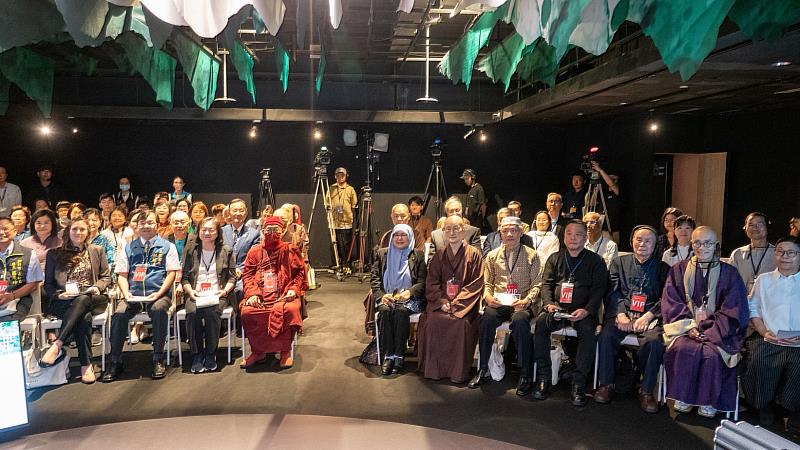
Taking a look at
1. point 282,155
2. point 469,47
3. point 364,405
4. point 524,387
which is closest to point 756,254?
point 524,387

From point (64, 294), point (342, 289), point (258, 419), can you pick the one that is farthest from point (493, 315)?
point (342, 289)

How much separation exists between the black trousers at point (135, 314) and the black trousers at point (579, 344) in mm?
2991

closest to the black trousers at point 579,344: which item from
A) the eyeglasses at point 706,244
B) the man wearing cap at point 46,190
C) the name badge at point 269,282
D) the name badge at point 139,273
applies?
the eyeglasses at point 706,244

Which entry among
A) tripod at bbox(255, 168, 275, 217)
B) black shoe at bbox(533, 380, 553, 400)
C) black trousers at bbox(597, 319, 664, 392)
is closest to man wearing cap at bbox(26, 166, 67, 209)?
tripod at bbox(255, 168, 275, 217)

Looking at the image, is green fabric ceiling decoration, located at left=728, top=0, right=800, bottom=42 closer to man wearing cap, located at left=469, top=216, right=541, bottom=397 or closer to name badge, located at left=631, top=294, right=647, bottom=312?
name badge, located at left=631, top=294, right=647, bottom=312

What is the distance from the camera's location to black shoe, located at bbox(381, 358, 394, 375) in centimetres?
430

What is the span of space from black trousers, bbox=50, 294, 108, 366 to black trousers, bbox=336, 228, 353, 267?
4716 millimetres

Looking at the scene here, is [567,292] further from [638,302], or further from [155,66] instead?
[155,66]

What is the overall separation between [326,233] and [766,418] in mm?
6962

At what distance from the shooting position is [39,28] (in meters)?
2.60

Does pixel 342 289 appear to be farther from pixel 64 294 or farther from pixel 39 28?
pixel 39 28

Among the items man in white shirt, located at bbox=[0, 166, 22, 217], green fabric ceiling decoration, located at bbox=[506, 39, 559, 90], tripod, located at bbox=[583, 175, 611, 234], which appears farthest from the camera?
man in white shirt, located at bbox=[0, 166, 22, 217]

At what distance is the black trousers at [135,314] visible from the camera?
4176mm

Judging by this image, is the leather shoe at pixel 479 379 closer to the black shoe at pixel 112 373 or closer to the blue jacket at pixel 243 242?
the blue jacket at pixel 243 242
